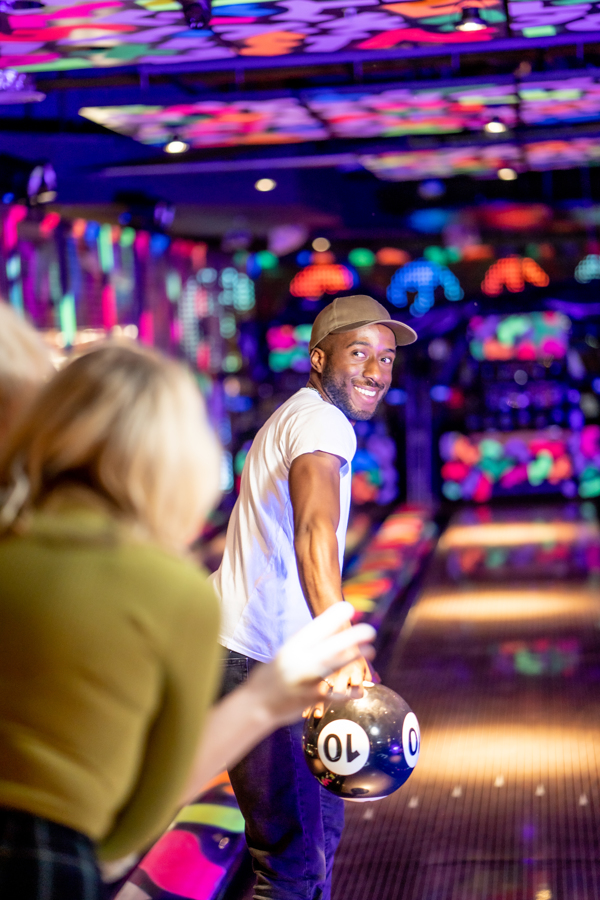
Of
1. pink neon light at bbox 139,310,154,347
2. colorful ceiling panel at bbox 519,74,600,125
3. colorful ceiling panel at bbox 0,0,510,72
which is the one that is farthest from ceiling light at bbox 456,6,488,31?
pink neon light at bbox 139,310,154,347

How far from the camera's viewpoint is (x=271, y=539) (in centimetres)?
218

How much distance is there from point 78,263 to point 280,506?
20.2 ft

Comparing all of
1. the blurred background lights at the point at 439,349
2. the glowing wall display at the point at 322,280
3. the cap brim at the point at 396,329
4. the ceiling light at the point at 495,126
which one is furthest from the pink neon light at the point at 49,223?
the cap brim at the point at 396,329

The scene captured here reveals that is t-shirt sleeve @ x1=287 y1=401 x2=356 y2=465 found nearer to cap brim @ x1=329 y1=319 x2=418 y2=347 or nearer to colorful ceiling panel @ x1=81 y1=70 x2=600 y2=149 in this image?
cap brim @ x1=329 y1=319 x2=418 y2=347

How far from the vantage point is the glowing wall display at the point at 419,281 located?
1016cm

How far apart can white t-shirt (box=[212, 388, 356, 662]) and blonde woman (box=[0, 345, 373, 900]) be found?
97cm

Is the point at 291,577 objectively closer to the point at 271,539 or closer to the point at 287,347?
the point at 271,539

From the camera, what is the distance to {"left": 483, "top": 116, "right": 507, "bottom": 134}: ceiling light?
5551 mm

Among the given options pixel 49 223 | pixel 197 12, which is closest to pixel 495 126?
pixel 197 12

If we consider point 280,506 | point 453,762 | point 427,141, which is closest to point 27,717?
point 280,506

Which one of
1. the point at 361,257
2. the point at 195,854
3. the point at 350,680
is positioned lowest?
the point at 361,257

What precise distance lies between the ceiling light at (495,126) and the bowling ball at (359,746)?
4094mm

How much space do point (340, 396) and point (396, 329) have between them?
28 centimetres

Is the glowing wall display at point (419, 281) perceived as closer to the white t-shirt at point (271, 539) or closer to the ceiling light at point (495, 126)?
the ceiling light at point (495, 126)
